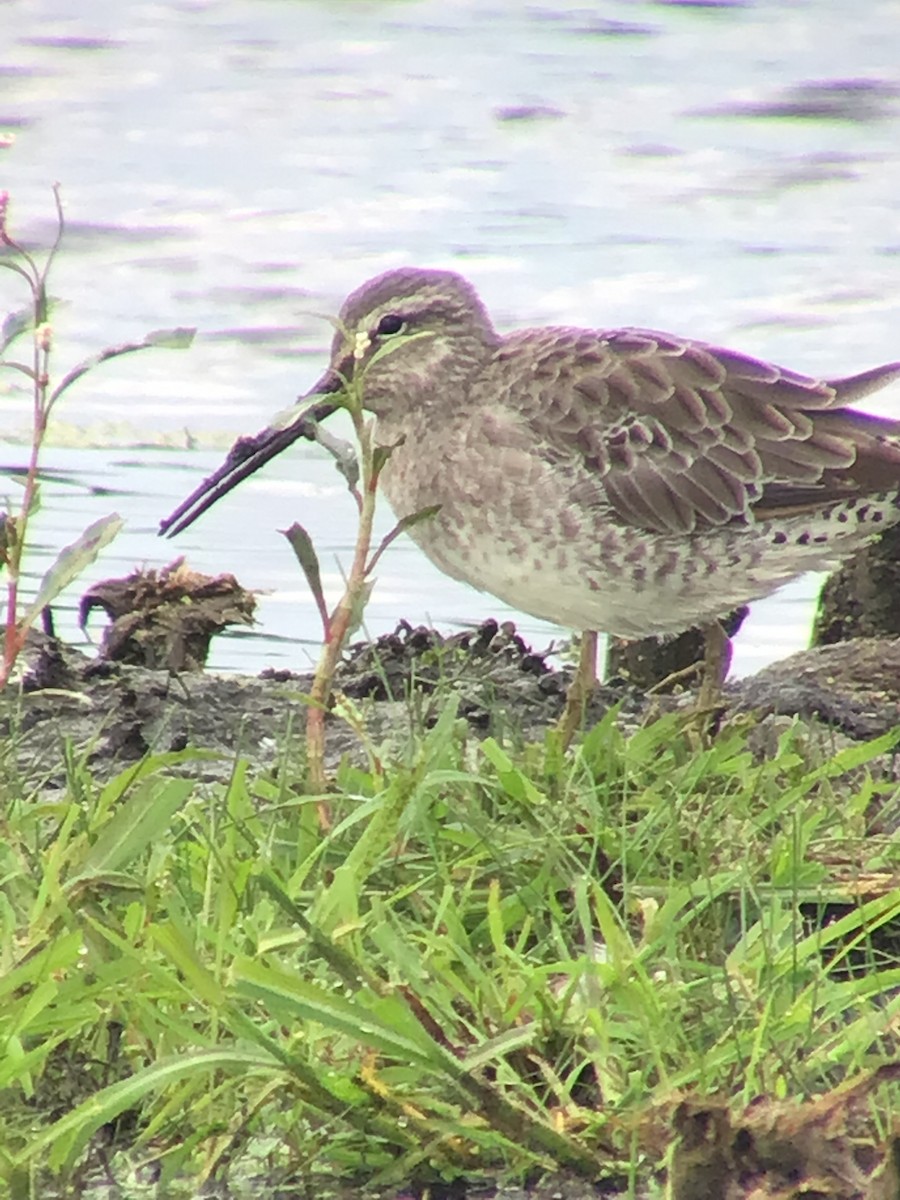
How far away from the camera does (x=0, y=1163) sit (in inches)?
128

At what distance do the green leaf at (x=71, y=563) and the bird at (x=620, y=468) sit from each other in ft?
6.04

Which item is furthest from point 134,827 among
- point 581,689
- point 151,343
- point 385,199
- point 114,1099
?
point 385,199

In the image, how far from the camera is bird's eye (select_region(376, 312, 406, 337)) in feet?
22.6

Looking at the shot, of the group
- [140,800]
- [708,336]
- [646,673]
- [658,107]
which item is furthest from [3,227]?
[658,107]

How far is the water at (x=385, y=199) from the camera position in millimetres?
9672

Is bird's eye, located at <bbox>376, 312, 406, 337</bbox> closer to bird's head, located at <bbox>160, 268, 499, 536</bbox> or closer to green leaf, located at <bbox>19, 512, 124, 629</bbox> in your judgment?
bird's head, located at <bbox>160, 268, 499, 536</bbox>

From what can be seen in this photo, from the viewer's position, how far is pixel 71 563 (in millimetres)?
4293

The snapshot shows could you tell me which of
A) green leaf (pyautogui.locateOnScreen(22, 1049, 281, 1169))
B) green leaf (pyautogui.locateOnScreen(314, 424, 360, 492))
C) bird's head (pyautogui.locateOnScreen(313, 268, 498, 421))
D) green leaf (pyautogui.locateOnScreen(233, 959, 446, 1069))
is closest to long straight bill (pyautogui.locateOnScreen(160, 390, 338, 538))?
bird's head (pyautogui.locateOnScreen(313, 268, 498, 421))

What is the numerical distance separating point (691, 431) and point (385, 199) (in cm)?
613

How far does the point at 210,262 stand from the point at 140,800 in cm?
824

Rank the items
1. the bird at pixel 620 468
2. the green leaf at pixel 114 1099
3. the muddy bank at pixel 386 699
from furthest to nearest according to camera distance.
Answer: the bird at pixel 620 468, the muddy bank at pixel 386 699, the green leaf at pixel 114 1099

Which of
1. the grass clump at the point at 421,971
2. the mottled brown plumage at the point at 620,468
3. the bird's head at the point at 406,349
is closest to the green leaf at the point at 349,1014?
the grass clump at the point at 421,971

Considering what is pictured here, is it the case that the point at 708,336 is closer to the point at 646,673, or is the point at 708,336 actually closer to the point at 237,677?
the point at 646,673

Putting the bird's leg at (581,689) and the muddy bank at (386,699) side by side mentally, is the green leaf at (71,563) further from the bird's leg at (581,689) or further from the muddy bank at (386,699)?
the bird's leg at (581,689)
